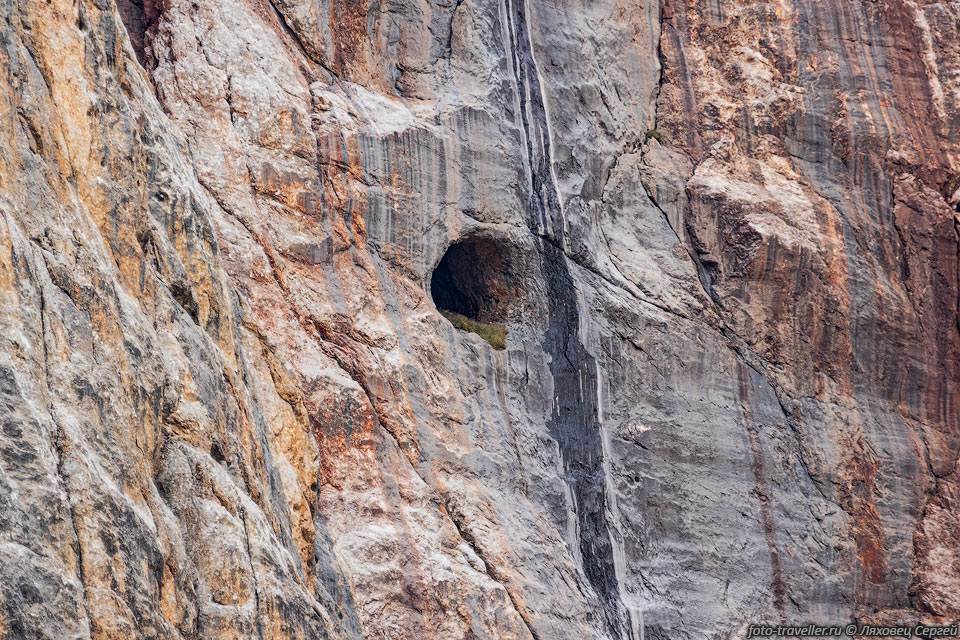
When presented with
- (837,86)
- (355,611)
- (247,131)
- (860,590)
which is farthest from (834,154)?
(355,611)

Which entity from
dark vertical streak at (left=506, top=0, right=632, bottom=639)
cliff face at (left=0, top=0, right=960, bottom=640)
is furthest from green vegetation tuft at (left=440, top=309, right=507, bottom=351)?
dark vertical streak at (left=506, top=0, right=632, bottom=639)

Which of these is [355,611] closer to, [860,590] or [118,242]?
[118,242]

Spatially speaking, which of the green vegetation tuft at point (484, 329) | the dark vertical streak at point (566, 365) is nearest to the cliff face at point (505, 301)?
the dark vertical streak at point (566, 365)

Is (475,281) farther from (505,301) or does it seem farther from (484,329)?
(484,329)

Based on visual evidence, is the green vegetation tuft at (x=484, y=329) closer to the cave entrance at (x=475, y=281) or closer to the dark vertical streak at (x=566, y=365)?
the cave entrance at (x=475, y=281)

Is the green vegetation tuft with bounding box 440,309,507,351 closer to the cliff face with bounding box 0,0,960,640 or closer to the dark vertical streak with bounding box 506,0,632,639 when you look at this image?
the cliff face with bounding box 0,0,960,640

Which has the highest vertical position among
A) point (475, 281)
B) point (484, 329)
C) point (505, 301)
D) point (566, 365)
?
point (475, 281)

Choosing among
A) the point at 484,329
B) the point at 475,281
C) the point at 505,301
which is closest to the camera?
the point at 484,329

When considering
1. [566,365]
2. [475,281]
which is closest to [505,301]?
[475,281]
